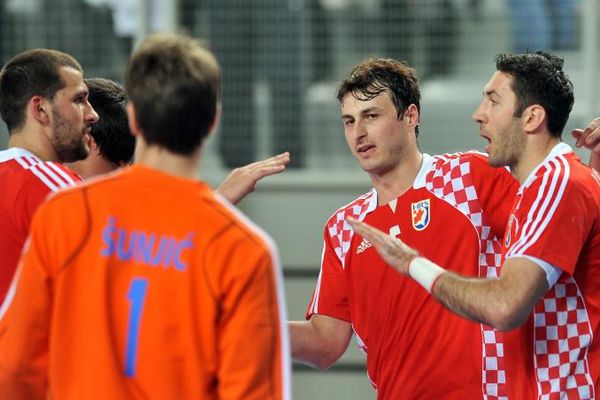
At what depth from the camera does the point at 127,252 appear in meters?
2.72

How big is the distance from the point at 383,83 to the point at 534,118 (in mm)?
909

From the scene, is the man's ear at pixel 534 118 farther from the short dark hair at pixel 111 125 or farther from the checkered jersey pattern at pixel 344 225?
the short dark hair at pixel 111 125

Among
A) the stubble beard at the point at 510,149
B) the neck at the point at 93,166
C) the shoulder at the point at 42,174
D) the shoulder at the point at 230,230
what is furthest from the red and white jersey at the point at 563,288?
the neck at the point at 93,166

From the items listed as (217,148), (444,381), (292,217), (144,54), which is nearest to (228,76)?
(217,148)

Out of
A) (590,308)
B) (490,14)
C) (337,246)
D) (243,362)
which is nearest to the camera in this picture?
(243,362)

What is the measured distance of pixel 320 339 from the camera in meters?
4.55

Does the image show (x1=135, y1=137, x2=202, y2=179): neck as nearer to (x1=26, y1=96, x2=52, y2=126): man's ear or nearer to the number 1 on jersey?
the number 1 on jersey

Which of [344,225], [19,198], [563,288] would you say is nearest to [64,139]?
[19,198]

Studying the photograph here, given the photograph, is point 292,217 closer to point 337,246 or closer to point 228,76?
point 228,76

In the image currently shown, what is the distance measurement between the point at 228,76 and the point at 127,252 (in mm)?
4351

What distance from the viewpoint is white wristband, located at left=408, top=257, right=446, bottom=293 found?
11.6 ft

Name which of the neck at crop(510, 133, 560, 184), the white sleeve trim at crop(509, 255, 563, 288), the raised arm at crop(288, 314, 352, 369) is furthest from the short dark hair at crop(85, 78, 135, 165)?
the white sleeve trim at crop(509, 255, 563, 288)

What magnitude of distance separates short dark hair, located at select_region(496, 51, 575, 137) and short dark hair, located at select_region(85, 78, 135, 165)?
63.8 inches

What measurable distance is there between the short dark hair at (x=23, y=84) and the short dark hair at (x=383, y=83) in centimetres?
116
